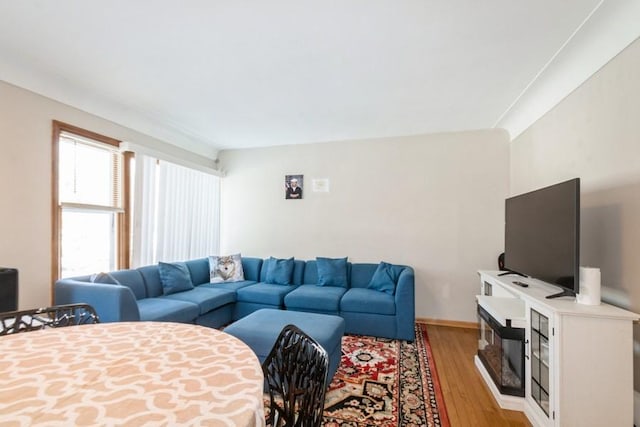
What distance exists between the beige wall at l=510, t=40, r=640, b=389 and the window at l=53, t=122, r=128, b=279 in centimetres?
443

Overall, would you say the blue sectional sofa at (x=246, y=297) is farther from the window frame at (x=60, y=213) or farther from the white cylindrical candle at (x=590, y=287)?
the white cylindrical candle at (x=590, y=287)

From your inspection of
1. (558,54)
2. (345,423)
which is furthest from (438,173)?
(345,423)

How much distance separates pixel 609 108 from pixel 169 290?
4.33 metres

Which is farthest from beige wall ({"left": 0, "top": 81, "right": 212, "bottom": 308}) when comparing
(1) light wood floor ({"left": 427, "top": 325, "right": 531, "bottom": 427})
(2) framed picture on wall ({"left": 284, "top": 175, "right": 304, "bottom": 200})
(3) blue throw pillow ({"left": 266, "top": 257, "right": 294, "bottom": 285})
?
(1) light wood floor ({"left": 427, "top": 325, "right": 531, "bottom": 427})

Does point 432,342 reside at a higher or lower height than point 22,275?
lower

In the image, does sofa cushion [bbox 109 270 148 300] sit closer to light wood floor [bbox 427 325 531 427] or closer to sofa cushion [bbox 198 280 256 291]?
sofa cushion [bbox 198 280 256 291]

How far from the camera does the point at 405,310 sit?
3.27m

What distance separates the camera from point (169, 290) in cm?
347

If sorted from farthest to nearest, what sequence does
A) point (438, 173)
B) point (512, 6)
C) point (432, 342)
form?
1. point (438, 173)
2. point (432, 342)
3. point (512, 6)

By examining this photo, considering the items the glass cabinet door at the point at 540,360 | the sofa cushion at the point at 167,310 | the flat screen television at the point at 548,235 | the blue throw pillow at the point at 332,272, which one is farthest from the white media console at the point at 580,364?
the sofa cushion at the point at 167,310

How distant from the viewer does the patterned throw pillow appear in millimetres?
4191

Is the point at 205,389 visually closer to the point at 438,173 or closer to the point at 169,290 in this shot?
the point at 169,290

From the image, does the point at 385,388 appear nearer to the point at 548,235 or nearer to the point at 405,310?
the point at 405,310

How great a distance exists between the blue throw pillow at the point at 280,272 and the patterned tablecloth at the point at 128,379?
2768 mm
